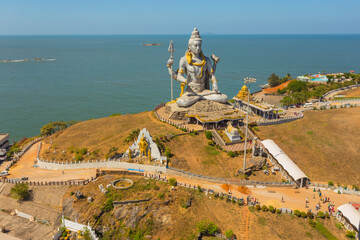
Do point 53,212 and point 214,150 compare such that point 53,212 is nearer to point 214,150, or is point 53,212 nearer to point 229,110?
point 214,150

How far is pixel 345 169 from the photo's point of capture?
3656cm

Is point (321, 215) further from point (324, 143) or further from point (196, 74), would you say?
point (196, 74)

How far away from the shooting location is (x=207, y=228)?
1001 inches

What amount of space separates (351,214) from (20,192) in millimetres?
34755

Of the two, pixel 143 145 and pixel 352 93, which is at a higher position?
pixel 352 93

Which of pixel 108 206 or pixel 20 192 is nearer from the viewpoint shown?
pixel 108 206

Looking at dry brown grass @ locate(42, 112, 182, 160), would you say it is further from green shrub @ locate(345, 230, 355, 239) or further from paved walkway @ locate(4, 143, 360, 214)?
green shrub @ locate(345, 230, 355, 239)

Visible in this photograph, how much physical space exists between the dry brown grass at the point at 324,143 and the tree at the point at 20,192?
32664 millimetres

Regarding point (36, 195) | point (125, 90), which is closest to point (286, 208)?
point (36, 195)

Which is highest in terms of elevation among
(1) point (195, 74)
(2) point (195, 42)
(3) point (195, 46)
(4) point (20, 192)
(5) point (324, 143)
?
(2) point (195, 42)

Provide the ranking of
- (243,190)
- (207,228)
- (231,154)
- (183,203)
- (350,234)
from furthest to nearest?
(231,154)
(243,190)
(183,203)
(207,228)
(350,234)

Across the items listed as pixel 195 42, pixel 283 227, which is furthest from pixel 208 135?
pixel 283 227

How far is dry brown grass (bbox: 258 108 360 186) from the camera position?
A: 36094 mm

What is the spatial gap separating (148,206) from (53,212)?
11.1 m
